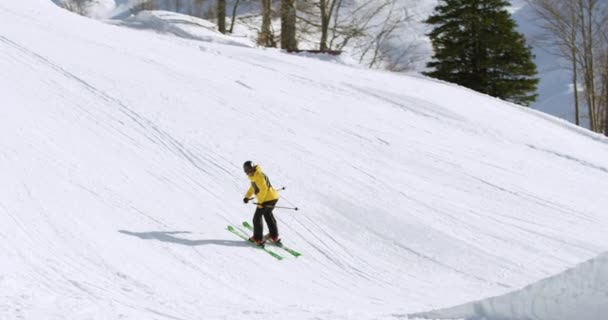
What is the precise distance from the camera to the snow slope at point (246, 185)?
8.26m

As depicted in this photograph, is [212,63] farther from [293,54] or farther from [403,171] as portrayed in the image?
[403,171]

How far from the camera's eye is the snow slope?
8258 millimetres

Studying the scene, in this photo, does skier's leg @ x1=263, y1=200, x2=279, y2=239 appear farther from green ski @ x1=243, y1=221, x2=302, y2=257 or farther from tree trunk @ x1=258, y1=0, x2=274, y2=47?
tree trunk @ x1=258, y1=0, x2=274, y2=47

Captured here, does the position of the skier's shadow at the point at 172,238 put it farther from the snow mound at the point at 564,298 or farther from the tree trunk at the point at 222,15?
the tree trunk at the point at 222,15

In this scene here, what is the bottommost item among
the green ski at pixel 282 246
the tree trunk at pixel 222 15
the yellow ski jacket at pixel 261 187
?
the green ski at pixel 282 246

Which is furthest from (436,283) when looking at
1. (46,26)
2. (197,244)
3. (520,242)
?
(46,26)

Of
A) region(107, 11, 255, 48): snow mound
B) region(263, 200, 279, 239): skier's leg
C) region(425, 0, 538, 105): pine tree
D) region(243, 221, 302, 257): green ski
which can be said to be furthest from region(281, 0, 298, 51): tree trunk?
region(263, 200, 279, 239): skier's leg

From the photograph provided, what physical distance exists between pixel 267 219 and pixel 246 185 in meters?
1.85

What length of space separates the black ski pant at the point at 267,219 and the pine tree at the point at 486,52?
738 inches

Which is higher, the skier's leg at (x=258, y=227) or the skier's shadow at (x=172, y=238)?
the skier's leg at (x=258, y=227)

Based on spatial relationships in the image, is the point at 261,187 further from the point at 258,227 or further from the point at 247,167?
the point at 258,227

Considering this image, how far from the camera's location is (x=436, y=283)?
9.73 meters

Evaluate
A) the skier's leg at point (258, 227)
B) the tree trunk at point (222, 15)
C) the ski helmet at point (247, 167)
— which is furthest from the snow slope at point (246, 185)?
the tree trunk at point (222, 15)

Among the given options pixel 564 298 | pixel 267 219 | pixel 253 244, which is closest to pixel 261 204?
pixel 267 219
